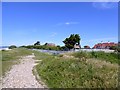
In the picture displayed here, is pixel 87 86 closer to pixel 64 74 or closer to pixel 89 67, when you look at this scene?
pixel 64 74

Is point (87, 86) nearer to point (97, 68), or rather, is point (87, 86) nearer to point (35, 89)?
point (35, 89)

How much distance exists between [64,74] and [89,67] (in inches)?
95.8

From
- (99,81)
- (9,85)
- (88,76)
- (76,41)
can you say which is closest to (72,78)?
(88,76)

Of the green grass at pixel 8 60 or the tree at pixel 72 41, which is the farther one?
the tree at pixel 72 41

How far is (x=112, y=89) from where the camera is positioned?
13.8 meters

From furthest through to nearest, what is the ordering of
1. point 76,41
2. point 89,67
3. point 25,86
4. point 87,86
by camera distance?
point 76,41 → point 89,67 → point 25,86 → point 87,86

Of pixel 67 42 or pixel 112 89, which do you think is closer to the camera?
pixel 112 89

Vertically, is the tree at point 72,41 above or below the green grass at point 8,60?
above

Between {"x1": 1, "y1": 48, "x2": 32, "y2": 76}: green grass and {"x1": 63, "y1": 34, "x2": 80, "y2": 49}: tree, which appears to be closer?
{"x1": 1, "y1": 48, "x2": 32, "y2": 76}: green grass

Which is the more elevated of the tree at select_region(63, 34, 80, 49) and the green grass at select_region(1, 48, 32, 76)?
the tree at select_region(63, 34, 80, 49)

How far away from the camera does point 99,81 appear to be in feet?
51.5

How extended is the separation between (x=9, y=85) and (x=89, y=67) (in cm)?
683

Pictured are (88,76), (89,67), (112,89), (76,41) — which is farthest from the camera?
(76,41)

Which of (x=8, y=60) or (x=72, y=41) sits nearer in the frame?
(x=8, y=60)
